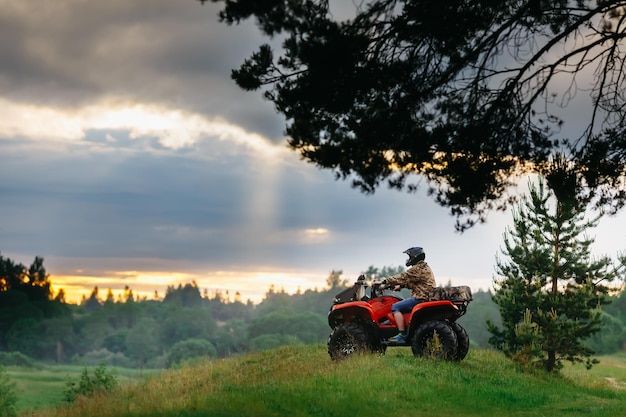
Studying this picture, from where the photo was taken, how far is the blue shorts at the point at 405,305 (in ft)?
58.5

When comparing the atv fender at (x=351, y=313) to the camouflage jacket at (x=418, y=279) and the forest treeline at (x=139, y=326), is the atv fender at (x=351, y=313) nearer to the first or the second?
the camouflage jacket at (x=418, y=279)

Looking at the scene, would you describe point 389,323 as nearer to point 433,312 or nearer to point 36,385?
point 433,312

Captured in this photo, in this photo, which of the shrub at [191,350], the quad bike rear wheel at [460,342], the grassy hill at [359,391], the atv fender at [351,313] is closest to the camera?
the grassy hill at [359,391]

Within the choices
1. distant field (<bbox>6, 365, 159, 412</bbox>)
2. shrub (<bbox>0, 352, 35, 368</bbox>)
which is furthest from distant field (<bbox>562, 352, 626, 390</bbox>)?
shrub (<bbox>0, 352, 35, 368</bbox>)

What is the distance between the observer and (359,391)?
14.7 metres

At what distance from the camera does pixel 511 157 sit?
1431 cm

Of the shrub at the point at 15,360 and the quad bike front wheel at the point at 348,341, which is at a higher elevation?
the quad bike front wheel at the point at 348,341

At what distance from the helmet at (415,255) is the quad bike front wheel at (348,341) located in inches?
83.5

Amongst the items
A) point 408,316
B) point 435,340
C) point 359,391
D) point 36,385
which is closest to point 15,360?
point 36,385

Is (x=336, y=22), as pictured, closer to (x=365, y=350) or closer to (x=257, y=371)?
(x=365, y=350)

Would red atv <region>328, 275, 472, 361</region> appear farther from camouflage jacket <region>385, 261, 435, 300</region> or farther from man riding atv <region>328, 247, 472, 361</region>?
camouflage jacket <region>385, 261, 435, 300</region>

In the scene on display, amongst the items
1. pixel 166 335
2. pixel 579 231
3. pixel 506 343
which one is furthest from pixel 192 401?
pixel 166 335

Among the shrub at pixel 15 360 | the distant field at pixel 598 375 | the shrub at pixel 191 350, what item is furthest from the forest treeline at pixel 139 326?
the distant field at pixel 598 375

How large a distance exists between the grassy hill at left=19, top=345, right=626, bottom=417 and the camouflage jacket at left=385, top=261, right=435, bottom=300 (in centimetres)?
175
